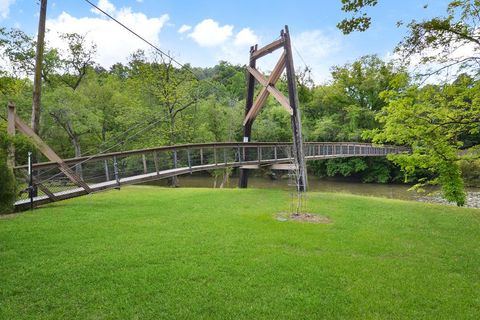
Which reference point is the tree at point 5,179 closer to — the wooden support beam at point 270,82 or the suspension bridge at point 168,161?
the suspension bridge at point 168,161

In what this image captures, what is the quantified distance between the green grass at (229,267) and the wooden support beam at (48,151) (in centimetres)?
84

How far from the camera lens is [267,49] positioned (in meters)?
11.7

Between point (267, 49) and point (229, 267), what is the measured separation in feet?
32.6

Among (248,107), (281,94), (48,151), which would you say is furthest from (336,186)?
(48,151)

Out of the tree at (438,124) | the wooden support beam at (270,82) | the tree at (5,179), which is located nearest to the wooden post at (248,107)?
the wooden support beam at (270,82)

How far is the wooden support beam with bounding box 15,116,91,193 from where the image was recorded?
631cm

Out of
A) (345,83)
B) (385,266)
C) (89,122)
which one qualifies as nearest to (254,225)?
(385,266)

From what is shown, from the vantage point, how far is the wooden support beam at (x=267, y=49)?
36.4ft

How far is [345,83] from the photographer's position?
26938 millimetres

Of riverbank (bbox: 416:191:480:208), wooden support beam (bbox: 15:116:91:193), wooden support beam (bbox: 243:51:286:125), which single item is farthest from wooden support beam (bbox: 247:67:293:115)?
riverbank (bbox: 416:191:480:208)

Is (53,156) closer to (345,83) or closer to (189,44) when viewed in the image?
(189,44)

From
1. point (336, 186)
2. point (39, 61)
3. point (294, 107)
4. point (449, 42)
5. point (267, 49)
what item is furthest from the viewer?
point (336, 186)

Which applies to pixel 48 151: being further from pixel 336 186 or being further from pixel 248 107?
pixel 336 186

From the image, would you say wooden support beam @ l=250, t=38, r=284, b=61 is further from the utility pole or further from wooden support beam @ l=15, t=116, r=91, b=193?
wooden support beam @ l=15, t=116, r=91, b=193
